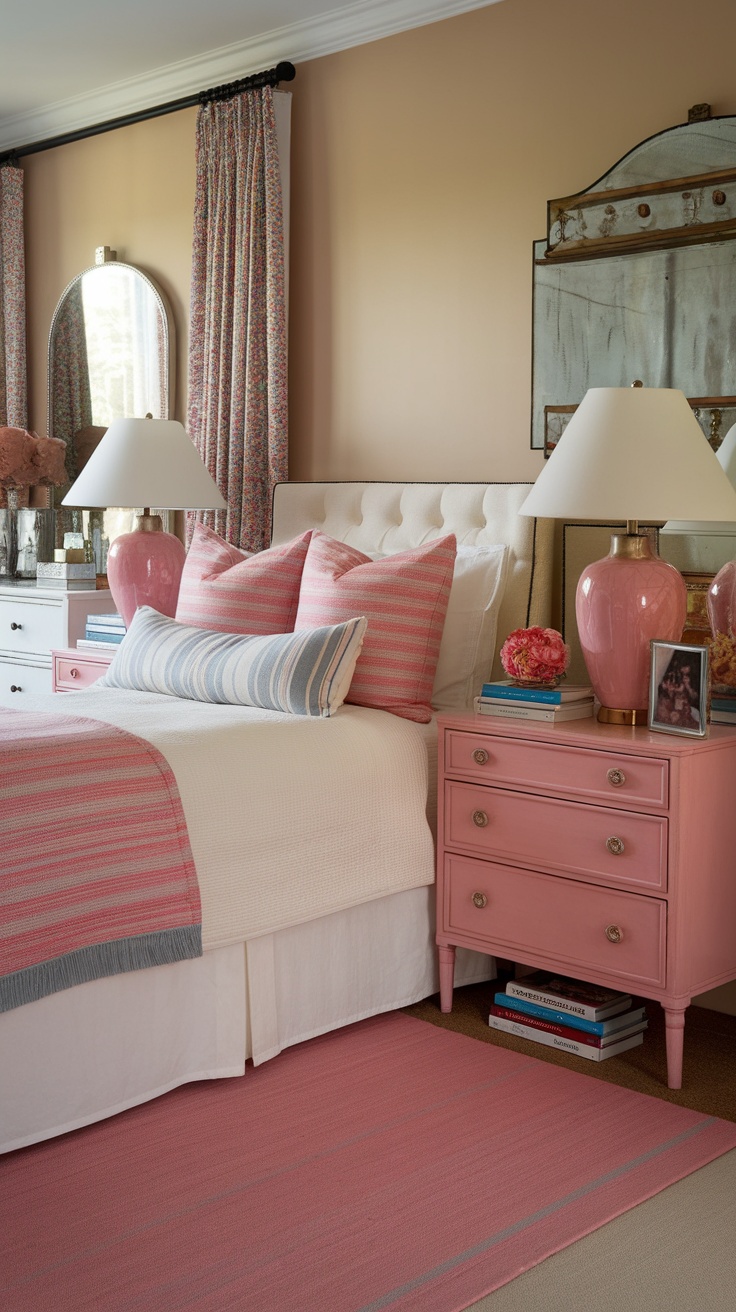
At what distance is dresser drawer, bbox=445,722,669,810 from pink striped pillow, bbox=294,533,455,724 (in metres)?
0.23

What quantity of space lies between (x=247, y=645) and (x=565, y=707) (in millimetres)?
765

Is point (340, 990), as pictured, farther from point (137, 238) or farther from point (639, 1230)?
point (137, 238)

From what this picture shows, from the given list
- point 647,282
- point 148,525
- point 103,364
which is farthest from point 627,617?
point 103,364

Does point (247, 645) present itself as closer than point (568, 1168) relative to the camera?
No

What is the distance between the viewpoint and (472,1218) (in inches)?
79.3

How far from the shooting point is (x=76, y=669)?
397 cm

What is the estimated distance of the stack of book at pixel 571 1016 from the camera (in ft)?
8.76

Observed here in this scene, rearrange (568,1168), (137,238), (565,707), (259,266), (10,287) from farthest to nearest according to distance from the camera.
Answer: (10,287) < (137,238) < (259,266) < (565,707) < (568,1168)

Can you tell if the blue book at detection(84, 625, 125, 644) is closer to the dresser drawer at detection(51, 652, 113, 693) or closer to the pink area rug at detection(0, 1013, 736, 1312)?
the dresser drawer at detection(51, 652, 113, 693)

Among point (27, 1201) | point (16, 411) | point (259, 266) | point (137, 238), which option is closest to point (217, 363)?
point (259, 266)

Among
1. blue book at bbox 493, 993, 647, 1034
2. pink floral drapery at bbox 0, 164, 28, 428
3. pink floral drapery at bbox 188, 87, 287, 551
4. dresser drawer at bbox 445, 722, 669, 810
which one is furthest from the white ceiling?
blue book at bbox 493, 993, 647, 1034

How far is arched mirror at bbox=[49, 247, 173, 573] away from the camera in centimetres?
474

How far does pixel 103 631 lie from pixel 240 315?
114 cm

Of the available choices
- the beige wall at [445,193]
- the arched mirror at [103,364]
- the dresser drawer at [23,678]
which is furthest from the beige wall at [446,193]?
the dresser drawer at [23,678]
